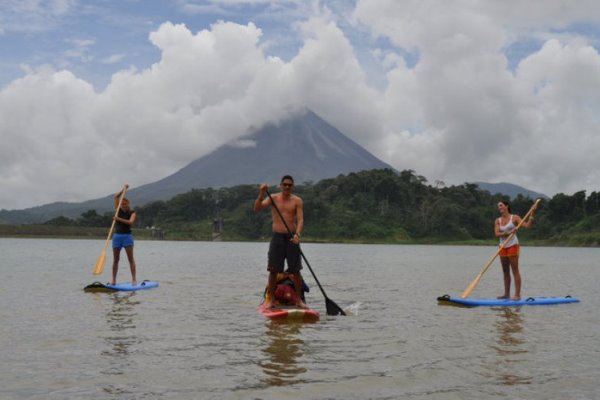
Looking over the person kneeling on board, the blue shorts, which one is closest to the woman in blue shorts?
the blue shorts

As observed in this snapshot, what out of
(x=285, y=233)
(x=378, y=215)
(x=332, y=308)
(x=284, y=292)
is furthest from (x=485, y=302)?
(x=378, y=215)

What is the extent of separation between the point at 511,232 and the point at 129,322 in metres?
9.48

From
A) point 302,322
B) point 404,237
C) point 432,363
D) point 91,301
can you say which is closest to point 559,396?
point 432,363

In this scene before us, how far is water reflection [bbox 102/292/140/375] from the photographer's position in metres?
8.31

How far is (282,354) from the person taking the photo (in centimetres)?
907

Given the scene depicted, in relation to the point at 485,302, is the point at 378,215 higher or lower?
higher

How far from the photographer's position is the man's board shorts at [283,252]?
13.0 meters

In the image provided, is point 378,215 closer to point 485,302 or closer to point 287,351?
point 485,302

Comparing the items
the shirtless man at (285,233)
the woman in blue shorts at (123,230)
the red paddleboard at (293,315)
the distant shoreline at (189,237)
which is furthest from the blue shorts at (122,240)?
the distant shoreline at (189,237)

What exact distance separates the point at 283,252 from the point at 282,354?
13.5 ft

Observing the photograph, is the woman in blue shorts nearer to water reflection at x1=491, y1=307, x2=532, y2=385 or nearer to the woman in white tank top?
the woman in white tank top

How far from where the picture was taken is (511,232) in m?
16.0

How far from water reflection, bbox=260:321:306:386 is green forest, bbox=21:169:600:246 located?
132 meters

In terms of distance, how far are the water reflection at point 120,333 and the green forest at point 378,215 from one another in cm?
12906
